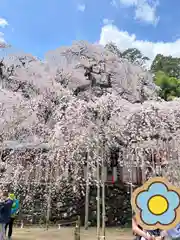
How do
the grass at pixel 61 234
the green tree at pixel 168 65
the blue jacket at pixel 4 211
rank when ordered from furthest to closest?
the green tree at pixel 168 65, the grass at pixel 61 234, the blue jacket at pixel 4 211

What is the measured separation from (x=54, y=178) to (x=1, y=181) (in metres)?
1.83

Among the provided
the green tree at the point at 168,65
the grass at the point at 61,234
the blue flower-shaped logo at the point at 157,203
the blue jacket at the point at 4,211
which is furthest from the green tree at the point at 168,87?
the blue flower-shaped logo at the point at 157,203

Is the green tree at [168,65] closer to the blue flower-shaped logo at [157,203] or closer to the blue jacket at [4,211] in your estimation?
the blue jacket at [4,211]

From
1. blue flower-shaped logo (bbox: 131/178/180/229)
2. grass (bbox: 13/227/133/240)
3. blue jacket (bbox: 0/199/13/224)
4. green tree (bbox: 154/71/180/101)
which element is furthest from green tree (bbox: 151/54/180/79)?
blue flower-shaped logo (bbox: 131/178/180/229)

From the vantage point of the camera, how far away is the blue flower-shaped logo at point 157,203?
2.16 meters

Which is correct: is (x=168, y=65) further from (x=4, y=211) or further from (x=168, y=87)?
(x=4, y=211)

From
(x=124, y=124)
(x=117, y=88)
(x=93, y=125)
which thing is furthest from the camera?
(x=117, y=88)

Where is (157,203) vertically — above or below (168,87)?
below

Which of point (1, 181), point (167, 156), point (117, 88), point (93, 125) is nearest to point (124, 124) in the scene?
point (93, 125)

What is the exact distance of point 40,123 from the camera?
937 cm

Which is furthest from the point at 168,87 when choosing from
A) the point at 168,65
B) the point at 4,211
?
the point at 4,211

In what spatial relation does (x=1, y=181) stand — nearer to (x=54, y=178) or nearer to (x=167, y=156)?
(x=54, y=178)

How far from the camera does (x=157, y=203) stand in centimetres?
221

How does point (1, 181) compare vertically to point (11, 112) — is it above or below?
below
